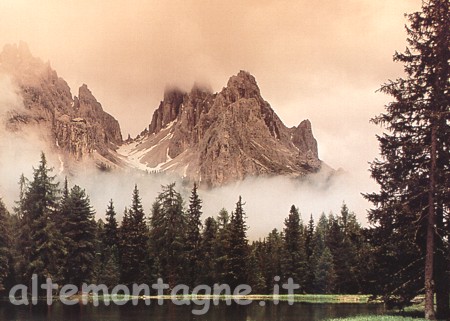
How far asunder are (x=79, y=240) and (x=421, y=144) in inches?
2223

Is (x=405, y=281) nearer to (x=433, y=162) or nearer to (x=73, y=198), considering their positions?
(x=433, y=162)

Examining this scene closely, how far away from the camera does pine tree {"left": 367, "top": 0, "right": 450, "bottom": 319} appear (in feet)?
96.1

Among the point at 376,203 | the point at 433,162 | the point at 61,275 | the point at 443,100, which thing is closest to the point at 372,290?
the point at 376,203

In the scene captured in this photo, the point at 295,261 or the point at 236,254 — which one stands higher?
the point at 236,254

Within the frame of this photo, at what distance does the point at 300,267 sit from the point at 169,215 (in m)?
25.7

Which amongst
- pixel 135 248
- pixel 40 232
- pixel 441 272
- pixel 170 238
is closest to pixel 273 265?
pixel 170 238

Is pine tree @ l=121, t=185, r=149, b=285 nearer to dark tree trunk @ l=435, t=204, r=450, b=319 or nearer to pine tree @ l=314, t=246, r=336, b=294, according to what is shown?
pine tree @ l=314, t=246, r=336, b=294

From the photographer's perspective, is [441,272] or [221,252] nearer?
[441,272]

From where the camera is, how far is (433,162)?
95.7 ft

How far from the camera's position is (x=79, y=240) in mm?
75812

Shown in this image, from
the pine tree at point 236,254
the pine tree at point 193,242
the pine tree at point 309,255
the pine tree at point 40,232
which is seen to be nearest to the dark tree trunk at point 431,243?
the pine tree at point 40,232

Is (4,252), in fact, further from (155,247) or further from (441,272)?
(441,272)

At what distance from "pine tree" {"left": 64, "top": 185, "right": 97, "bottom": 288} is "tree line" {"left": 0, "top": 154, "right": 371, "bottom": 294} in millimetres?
135

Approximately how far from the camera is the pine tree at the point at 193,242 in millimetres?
88250
